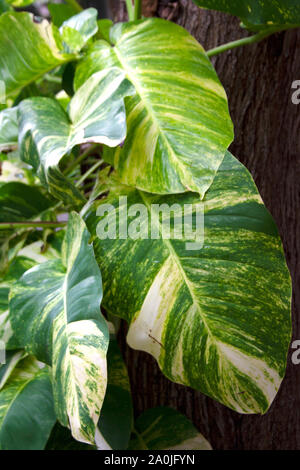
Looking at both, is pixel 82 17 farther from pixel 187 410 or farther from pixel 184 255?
pixel 187 410

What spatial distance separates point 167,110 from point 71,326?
0.31m

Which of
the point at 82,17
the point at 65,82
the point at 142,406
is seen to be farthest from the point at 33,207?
the point at 142,406

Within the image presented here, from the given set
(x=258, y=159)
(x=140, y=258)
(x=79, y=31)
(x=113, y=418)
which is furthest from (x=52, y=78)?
(x=113, y=418)

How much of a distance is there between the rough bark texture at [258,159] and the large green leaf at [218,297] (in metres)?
0.31

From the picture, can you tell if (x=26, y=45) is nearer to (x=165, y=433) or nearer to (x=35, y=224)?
(x=35, y=224)

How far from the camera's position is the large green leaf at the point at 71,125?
52 centimetres

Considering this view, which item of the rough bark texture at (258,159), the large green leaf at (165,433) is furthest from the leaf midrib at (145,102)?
the large green leaf at (165,433)

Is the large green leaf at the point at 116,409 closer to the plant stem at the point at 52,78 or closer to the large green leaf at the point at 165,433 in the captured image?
the large green leaf at the point at 165,433

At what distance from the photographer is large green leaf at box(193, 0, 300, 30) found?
598 mm

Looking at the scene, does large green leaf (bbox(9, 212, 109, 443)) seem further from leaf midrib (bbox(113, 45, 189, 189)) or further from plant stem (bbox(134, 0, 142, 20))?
plant stem (bbox(134, 0, 142, 20))

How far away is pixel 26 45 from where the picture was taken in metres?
0.72

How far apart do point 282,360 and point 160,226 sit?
0.23m

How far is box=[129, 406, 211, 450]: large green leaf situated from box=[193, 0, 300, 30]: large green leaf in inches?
27.4
